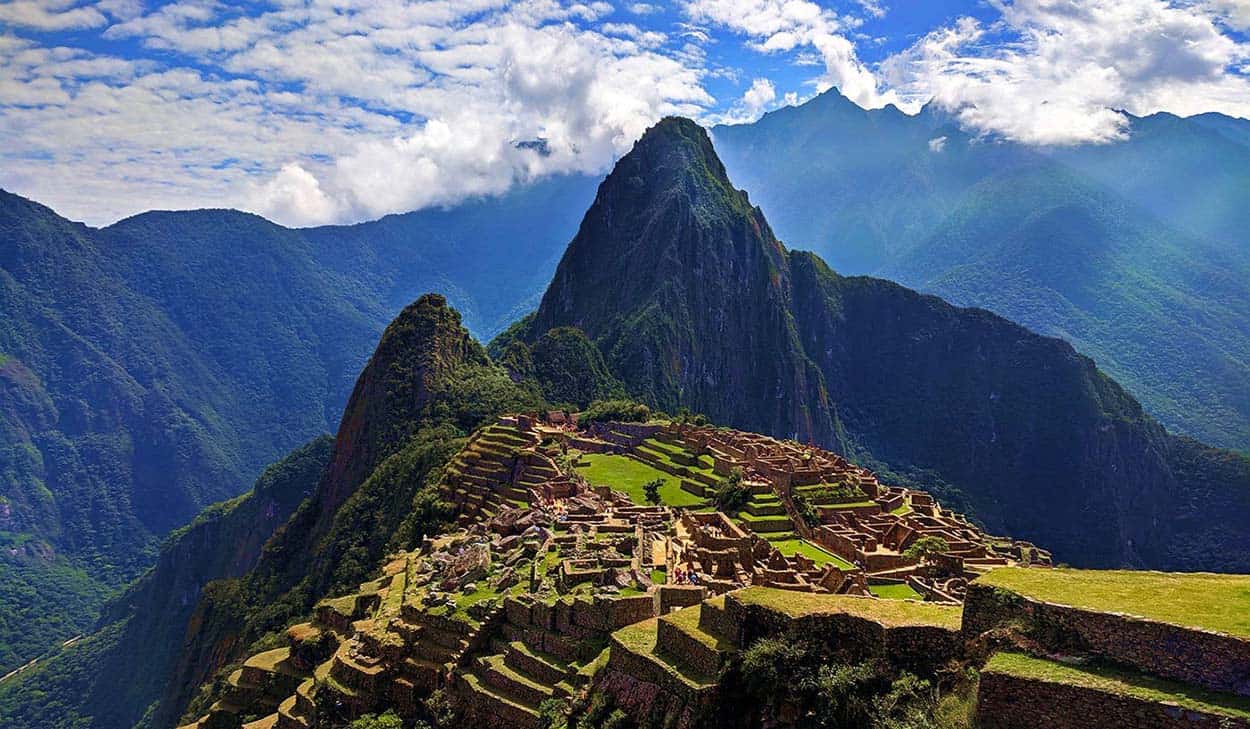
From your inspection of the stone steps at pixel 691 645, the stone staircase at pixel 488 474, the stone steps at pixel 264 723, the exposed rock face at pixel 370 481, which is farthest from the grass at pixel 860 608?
the exposed rock face at pixel 370 481

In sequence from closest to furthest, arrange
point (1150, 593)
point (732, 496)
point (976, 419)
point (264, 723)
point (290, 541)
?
point (1150, 593) < point (264, 723) < point (732, 496) < point (290, 541) < point (976, 419)

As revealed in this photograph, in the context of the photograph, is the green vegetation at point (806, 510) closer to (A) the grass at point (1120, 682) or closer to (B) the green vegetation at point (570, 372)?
(A) the grass at point (1120, 682)

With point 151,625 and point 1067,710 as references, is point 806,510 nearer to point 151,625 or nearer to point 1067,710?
point 1067,710

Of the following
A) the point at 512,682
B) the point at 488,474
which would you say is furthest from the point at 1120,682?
the point at 488,474

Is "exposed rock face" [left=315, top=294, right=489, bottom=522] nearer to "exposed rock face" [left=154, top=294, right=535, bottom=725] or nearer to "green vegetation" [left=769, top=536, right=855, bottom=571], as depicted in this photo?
"exposed rock face" [left=154, top=294, right=535, bottom=725]

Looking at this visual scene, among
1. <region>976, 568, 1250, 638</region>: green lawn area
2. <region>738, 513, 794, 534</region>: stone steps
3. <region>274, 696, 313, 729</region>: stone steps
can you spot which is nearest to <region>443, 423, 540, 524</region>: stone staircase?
<region>738, 513, 794, 534</region>: stone steps

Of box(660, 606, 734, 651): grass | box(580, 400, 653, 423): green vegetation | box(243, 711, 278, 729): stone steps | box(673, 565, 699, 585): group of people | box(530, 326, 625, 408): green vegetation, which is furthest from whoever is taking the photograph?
box(530, 326, 625, 408): green vegetation
